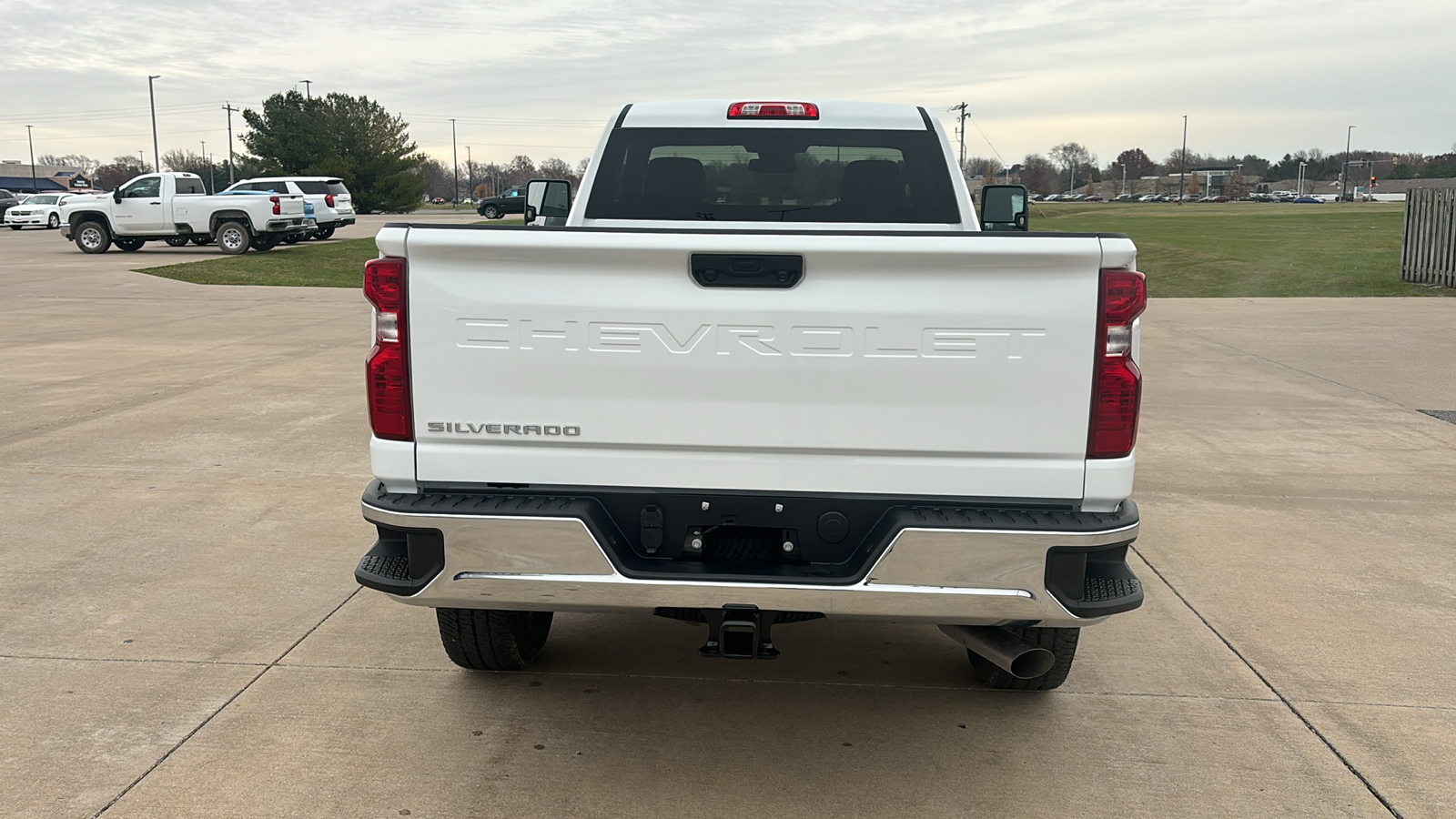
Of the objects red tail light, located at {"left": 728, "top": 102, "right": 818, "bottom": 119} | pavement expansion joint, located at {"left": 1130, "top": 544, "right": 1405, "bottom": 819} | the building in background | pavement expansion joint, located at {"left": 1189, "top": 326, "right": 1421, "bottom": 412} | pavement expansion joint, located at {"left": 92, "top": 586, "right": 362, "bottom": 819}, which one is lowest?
pavement expansion joint, located at {"left": 1130, "top": 544, "right": 1405, "bottom": 819}

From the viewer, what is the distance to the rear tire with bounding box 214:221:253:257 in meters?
27.7

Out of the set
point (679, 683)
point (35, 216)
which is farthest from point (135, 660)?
point (35, 216)

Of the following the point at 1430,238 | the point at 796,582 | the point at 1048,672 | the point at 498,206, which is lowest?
the point at 1048,672

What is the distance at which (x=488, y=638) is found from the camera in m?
4.11

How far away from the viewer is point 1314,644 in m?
4.64

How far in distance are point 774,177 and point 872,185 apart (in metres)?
0.52

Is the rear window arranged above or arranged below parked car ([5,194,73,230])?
above

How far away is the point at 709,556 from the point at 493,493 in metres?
0.62

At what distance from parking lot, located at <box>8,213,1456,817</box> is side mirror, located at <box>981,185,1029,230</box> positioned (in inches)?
71.3

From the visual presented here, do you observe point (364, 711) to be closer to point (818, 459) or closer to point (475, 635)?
point (475, 635)

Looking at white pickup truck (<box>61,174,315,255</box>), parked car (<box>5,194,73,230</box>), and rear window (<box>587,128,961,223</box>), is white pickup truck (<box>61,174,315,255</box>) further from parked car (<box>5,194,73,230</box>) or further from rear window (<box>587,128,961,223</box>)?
rear window (<box>587,128,961,223</box>)

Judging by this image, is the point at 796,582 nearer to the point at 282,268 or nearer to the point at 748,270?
the point at 748,270

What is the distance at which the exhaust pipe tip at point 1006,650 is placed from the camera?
3.53m

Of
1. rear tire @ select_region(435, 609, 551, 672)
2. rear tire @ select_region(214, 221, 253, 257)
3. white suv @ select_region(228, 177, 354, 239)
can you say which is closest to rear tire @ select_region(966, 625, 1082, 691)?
rear tire @ select_region(435, 609, 551, 672)
